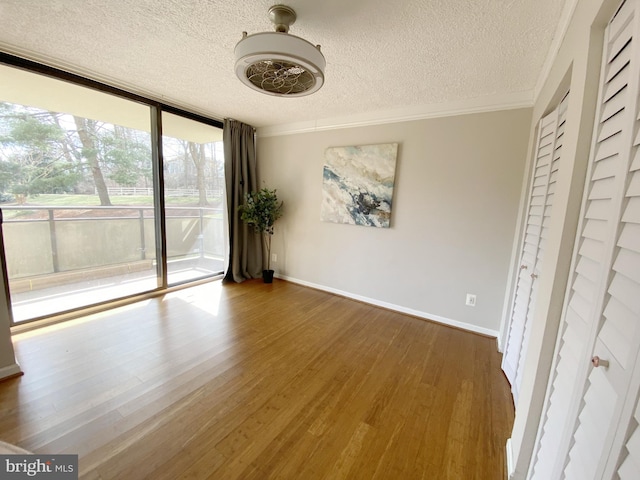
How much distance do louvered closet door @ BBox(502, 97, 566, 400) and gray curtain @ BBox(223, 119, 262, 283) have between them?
323 cm

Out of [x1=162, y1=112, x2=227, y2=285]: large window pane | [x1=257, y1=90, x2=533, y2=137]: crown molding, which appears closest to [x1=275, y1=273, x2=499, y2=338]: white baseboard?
[x1=162, y1=112, x2=227, y2=285]: large window pane

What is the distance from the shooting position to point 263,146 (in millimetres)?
3838

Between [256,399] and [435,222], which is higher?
[435,222]

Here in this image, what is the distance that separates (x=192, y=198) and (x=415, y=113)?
291cm

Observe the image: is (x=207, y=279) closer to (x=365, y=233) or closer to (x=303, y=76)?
(x=365, y=233)

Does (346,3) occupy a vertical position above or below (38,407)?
above

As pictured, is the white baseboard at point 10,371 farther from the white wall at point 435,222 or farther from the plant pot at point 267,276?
the white wall at point 435,222

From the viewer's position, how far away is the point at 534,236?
167 centimetres

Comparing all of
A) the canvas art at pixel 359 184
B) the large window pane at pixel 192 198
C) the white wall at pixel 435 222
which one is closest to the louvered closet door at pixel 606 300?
the white wall at pixel 435 222

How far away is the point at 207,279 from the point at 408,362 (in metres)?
2.91

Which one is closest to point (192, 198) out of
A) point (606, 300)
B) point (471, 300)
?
point (471, 300)

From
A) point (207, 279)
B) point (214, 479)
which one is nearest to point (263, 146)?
point (207, 279)

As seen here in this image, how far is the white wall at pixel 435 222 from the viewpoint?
92.0 inches

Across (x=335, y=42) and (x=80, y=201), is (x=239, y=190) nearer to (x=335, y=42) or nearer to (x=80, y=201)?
(x=80, y=201)
